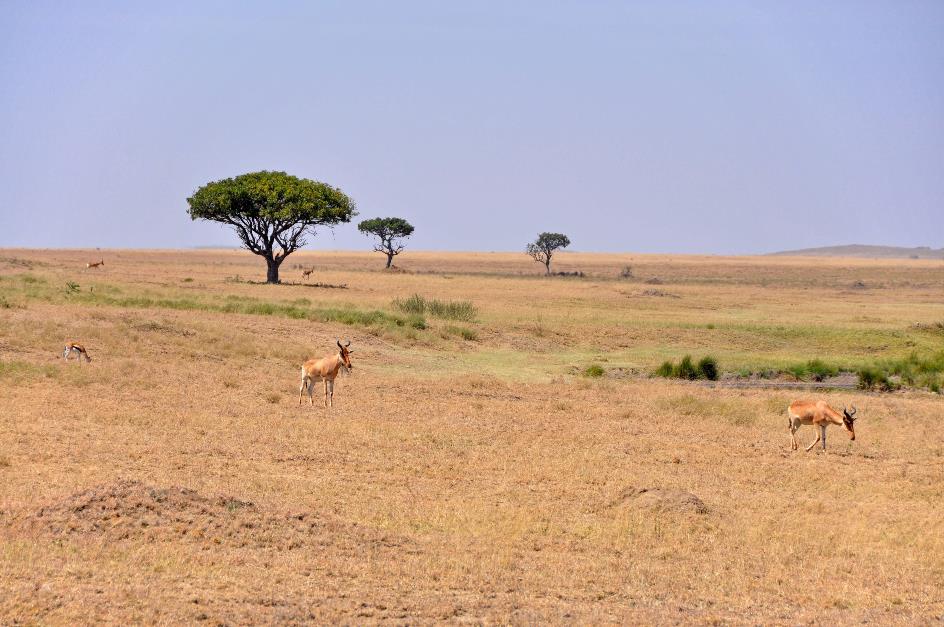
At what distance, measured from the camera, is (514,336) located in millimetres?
39344

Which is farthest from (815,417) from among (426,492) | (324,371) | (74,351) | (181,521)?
(74,351)

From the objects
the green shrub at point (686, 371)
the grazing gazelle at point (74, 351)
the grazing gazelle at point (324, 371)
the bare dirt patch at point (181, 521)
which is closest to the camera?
the bare dirt patch at point (181, 521)

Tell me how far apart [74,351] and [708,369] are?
729 inches

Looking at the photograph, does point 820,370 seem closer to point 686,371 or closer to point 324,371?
point 686,371

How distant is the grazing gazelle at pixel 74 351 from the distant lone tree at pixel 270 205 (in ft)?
125

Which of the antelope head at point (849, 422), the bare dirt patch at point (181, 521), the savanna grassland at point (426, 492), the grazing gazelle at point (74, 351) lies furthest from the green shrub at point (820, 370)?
the bare dirt patch at point (181, 521)

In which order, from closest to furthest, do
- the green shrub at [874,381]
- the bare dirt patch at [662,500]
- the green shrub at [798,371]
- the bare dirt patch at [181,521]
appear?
the bare dirt patch at [181,521] → the bare dirt patch at [662,500] → the green shrub at [874,381] → the green shrub at [798,371]

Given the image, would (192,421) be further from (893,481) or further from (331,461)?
(893,481)

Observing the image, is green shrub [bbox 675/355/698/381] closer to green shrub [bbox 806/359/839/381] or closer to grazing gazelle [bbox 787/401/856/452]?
green shrub [bbox 806/359/839/381]

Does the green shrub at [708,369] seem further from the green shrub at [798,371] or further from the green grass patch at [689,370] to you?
the green shrub at [798,371]

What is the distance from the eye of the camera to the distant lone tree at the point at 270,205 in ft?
206

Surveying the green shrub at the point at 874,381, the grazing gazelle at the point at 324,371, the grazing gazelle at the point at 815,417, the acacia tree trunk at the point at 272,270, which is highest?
the acacia tree trunk at the point at 272,270

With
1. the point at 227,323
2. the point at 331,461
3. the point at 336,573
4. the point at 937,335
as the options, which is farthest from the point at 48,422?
the point at 937,335

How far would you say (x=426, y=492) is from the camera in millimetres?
14633
